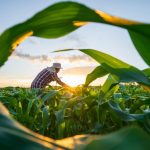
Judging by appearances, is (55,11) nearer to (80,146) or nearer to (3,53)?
(3,53)

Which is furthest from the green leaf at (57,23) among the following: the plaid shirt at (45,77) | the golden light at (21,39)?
the plaid shirt at (45,77)

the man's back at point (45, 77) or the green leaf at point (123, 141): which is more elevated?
the man's back at point (45, 77)

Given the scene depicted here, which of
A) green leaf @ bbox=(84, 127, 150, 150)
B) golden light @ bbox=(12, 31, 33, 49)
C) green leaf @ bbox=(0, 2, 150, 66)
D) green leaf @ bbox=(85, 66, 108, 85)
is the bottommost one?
green leaf @ bbox=(84, 127, 150, 150)

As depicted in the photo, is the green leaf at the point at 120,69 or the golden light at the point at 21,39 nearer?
the golden light at the point at 21,39

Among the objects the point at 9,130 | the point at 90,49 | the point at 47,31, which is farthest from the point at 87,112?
the point at 9,130

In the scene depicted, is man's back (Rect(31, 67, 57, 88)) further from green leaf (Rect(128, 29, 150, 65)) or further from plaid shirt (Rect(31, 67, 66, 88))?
green leaf (Rect(128, 29, 150, 65))

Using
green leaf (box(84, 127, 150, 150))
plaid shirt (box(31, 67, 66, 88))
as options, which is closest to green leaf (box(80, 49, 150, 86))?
green leaf (box(84, 127, 150, 150))

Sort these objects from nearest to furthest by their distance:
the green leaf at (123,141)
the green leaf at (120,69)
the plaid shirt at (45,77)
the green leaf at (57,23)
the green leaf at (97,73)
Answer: the green leaf at (123,141) → the green leaf at (57,23) → the green leaf at (120,69) → the green leaf at (97,73) → the plaid shirt at (45,77)

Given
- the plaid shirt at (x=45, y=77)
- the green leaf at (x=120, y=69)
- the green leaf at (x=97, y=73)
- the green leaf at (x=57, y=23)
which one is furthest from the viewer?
the plaid shirt at (x=45, y=77)

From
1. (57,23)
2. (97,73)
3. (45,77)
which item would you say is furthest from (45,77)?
(57,23)

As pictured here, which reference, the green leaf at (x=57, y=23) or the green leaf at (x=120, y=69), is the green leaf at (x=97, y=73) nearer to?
the green leaf at (x=120, y=69)

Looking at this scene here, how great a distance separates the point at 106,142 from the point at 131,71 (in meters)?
0.62

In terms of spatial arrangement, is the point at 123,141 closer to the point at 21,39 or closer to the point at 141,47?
the point at 21,39

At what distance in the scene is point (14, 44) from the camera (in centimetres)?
63
